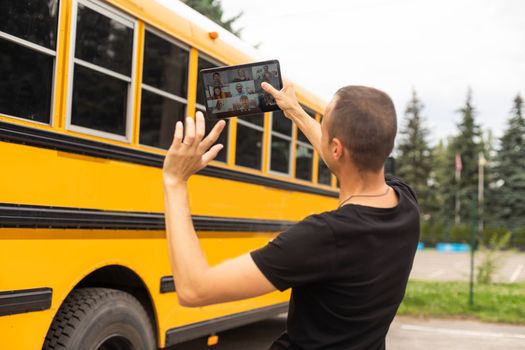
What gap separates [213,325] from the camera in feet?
17.0

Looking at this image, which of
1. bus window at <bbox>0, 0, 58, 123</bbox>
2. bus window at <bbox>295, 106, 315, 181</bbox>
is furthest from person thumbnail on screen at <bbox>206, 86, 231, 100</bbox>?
bus window at <bbox>295, 106, 315, 181</bbox>

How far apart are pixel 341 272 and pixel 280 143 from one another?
495cm

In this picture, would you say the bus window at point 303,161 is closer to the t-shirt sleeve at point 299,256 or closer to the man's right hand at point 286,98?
the man's right hand at point 286,98

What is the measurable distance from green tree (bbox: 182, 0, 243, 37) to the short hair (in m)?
17.0

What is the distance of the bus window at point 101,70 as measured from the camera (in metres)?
3.76

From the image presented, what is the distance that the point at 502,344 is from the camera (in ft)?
25.0

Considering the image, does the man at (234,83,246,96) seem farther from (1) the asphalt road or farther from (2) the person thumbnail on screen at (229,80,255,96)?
(1) the asphalt road

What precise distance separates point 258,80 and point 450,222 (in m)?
55.4

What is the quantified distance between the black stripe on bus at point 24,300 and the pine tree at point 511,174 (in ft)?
165

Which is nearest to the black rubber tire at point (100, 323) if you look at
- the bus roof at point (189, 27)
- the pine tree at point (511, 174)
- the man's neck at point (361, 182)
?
the bus roof at point (189, 27)

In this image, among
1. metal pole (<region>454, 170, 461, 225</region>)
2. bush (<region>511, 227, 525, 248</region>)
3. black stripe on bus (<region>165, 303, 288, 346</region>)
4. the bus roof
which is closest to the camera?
the bus roof

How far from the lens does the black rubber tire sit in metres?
3.56

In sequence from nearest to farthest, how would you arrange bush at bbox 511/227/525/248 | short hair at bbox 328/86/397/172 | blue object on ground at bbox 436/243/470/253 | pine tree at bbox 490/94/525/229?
short hair at bbox 328/86/397/172
bush at bbox 511/227/525/248
blue object on ground at bbox 436/243/470/253
pine tree at bbox 490/94/525/229

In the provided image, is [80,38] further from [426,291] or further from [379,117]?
[426,291]
